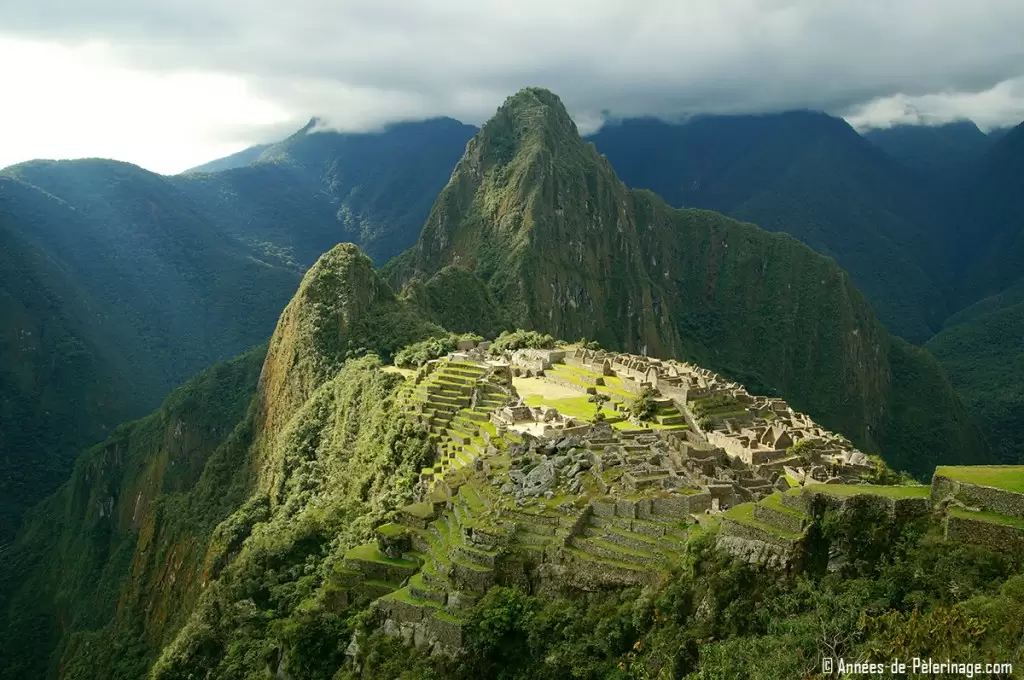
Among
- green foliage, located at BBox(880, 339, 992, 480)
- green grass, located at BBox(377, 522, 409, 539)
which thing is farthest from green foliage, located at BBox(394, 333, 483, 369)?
green foliage, located at BBox(880, 339, 992, 480)

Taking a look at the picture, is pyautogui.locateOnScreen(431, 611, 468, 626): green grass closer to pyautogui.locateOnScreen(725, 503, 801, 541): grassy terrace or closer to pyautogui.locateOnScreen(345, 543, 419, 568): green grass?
pyautogui.locateOnScreen(345, 543, 419, 568): green grass

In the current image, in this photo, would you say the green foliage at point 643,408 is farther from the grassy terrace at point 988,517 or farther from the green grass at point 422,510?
the grassy terrace at point 988,517

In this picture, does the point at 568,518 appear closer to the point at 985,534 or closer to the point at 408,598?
the point at 408,598

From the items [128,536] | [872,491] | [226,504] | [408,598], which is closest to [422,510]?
[408,598]

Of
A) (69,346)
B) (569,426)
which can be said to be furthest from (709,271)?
(569,426)

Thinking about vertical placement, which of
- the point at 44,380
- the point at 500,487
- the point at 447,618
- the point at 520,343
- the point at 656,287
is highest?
the point at 656,287

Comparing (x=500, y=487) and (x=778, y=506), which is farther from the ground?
(x=778, y=506)
